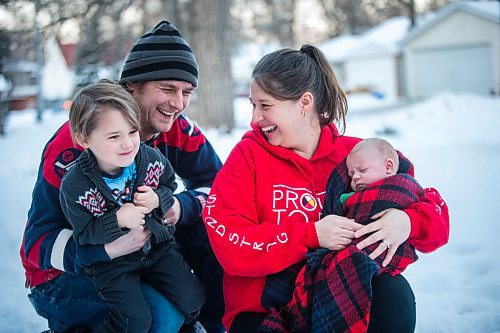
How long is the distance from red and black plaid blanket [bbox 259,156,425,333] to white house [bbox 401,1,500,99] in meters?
17.8

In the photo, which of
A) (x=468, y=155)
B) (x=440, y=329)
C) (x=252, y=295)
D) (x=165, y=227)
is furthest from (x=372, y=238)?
(x=468, y=155)

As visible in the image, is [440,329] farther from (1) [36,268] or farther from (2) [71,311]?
(1) [36,268]

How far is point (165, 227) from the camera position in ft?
6.66

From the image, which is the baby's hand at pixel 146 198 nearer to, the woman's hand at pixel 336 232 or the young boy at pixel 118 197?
the young boy at pixel 118 197

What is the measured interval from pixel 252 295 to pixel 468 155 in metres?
5.50

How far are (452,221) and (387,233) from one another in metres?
2.72

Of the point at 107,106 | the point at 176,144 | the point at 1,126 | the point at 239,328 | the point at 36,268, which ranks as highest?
the point at 107,106

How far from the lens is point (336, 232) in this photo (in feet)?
5.62

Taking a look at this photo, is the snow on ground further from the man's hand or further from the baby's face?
the man's hand

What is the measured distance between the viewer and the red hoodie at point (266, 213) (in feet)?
→ 5.75

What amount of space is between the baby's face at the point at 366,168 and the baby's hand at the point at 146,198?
771mm

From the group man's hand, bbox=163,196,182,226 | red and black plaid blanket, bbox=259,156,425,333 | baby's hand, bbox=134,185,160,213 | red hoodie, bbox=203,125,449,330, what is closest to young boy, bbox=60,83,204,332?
baby's hand, bbox=134,185,160,213

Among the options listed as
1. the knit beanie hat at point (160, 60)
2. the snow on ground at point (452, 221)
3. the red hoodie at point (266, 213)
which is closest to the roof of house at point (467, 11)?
the snow on ground at point (452, 221)

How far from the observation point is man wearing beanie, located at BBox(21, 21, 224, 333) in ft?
6.45
